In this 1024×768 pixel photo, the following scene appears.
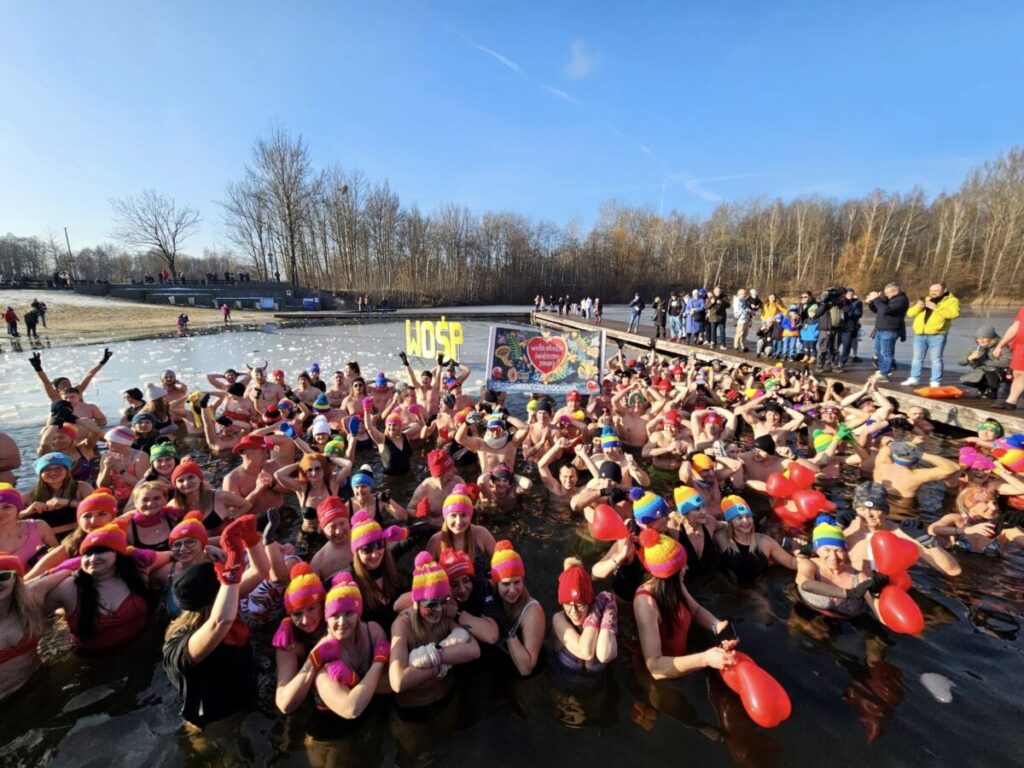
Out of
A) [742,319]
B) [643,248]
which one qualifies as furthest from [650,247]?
[742,319]

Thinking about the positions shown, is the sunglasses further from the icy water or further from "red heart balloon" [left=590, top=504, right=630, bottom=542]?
"red heart balloon" [left=590, top=504, right=630, bottom=542]

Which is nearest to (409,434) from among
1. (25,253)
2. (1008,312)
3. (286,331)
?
(286,331)

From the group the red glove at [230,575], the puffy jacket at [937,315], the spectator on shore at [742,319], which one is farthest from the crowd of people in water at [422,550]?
the spectator on shore at [742,319]

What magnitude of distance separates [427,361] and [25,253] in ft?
359

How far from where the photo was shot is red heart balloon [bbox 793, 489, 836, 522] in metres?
4.98

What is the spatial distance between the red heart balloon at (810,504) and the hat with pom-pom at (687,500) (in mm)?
1895

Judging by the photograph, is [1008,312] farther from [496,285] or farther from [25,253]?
[25,253]

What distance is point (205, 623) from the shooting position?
2.45m

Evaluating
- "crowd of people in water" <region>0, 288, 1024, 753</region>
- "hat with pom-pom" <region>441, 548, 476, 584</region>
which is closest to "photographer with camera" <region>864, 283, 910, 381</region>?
"crowd of people in water" <region>0, 288, 1024, 753</region>

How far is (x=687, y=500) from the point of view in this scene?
399 centimetres

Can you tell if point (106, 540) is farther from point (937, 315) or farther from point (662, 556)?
point (937, 315)

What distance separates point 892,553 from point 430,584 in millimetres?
3415

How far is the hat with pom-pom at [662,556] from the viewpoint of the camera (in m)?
2.98

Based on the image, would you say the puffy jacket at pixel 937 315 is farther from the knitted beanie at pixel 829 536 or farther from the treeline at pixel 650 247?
the treeline at pixel 650 247
